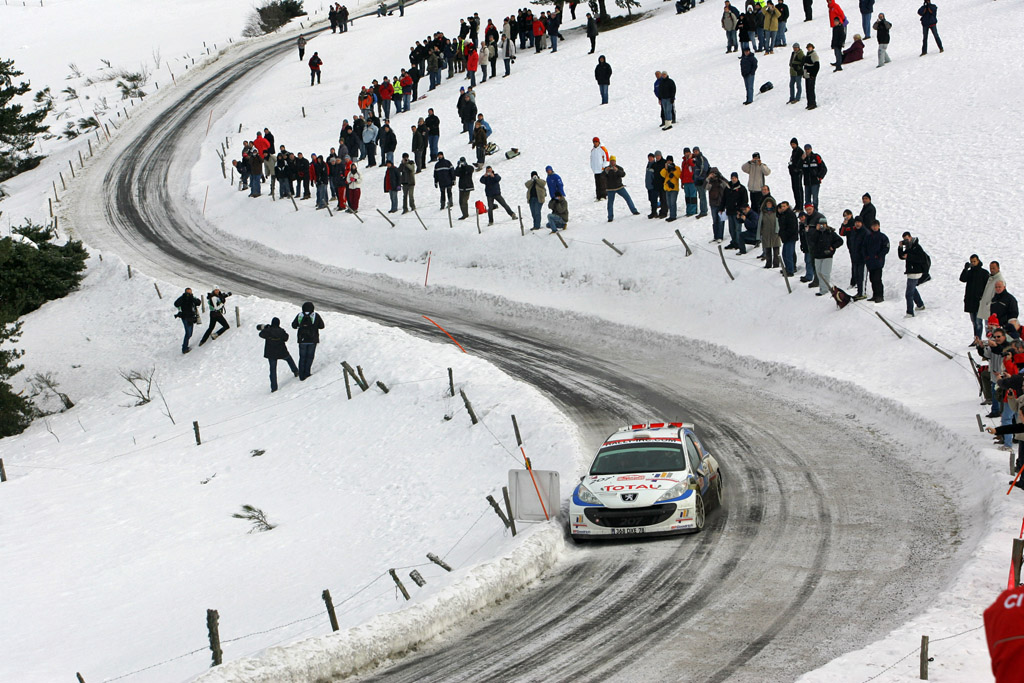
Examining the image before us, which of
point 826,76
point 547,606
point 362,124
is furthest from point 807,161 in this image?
point 362,124

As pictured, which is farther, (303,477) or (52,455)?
→ (52,455)

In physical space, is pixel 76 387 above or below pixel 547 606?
above

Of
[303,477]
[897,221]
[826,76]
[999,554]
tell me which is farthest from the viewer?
[826,76]

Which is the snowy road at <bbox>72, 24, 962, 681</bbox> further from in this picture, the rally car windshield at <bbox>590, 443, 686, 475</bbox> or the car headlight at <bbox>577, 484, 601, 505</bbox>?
the rally car windshield at <bbox>590, 443, 686, 475</bbox>

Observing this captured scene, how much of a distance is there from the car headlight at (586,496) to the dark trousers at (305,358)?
1241 cm

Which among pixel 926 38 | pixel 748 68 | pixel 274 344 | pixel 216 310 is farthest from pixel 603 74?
pixel 274 344

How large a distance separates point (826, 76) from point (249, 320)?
20.4m

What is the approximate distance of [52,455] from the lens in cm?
2428

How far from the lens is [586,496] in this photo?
1298cm

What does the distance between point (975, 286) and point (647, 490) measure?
26.6ft

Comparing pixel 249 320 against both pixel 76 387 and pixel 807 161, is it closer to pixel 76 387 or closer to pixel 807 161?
pixel 76 387

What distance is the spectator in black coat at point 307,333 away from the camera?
23547mm


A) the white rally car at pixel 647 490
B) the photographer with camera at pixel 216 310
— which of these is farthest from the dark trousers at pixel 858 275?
the photographer with camera at pixel 216 310

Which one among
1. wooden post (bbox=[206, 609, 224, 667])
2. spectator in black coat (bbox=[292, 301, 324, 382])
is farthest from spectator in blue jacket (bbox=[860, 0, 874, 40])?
wooden post (bbox=[206, 609, 224, 667])
